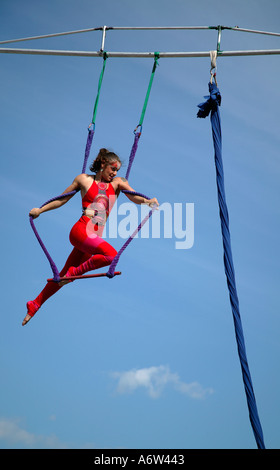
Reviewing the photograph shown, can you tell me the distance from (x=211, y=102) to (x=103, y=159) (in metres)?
1.52

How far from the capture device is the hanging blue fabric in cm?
670

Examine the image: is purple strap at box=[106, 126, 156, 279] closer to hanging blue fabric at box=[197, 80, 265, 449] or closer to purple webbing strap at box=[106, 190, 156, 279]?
purple webbing strap at box=[106, 190, 156, 279]

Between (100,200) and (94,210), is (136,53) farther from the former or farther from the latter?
→ (94,210)

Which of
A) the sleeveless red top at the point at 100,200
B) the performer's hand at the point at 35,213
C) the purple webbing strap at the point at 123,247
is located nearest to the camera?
the purple webbing strap at the point at 123,247

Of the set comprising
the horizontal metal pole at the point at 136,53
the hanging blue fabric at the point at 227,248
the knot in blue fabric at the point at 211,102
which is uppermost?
the horizontal metal pole at the point at 136,53

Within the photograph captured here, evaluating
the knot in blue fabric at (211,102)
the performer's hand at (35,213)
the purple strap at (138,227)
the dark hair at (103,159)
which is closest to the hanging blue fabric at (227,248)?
the knot in blue fabric at (211,102)

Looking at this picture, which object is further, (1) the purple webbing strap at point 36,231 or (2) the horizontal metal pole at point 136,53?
(2) the horizontal metal pole at point 136,53

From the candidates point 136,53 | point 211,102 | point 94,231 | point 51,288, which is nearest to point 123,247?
point 94,231

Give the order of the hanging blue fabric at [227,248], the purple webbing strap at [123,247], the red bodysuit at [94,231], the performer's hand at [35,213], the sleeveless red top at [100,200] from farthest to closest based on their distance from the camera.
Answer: the performer's hand at [35,213], the sleeveless red top at [100,200], the red bodysuit at [94,231], the purple webbing strap at [123,247], the hanging blue fabric at [227,248]

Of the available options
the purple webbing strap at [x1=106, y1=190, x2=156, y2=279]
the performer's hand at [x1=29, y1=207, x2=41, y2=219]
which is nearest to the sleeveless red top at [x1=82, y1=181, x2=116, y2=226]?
the purple webbing strap at [x1=106, y1=190, x2=156, y2=279]

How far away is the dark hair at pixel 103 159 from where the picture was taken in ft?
26.4

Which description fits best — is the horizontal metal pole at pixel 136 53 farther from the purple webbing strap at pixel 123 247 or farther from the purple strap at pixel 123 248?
the purple strap at pixel 123 248

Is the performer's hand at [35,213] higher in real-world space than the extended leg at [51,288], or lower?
higher

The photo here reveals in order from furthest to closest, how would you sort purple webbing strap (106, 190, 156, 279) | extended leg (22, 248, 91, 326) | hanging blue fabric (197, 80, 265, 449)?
extended leg (22, 248, 91, 326)
purple webbing strap (106, 190, 156, 279)
hanging blue fabric (197, 80, 265, 449)
